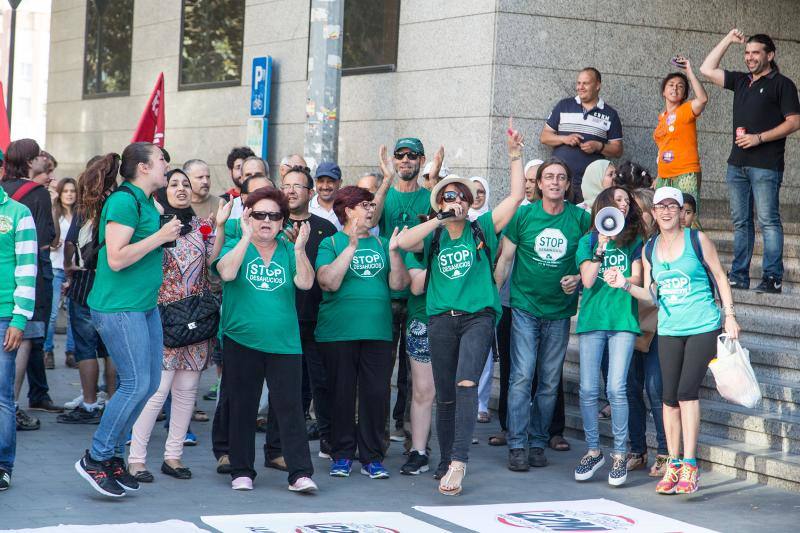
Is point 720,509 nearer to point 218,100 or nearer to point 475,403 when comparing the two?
point 475,403

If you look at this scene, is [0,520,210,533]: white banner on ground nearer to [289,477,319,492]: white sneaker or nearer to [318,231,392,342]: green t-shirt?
[289,477,319,492]: white sneaker

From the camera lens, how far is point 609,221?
748cm

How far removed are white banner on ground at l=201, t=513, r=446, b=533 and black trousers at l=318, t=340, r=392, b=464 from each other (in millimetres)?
1007

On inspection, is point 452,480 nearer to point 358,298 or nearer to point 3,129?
point 358,298

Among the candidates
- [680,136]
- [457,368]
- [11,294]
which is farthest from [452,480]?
[680,136]

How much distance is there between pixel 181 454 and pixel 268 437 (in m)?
0.59

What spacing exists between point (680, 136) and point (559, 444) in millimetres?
3433

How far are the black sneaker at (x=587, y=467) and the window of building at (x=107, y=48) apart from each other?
41.1 ft

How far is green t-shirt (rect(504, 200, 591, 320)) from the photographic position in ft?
26.0

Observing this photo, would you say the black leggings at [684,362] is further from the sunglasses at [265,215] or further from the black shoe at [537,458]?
the sunglasses at [265,215]

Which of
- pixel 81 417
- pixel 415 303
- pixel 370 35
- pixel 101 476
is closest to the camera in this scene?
pixel 101 476

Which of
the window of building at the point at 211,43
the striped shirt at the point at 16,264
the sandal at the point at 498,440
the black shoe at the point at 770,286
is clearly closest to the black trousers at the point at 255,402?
the striped shirt at the point at 16,264

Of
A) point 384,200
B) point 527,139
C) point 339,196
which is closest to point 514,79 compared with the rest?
point 527,139

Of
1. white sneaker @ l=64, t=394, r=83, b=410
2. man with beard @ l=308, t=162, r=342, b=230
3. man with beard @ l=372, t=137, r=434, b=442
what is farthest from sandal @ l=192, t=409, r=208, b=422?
man with beard @ l=308, t=162, r=342, b=230
